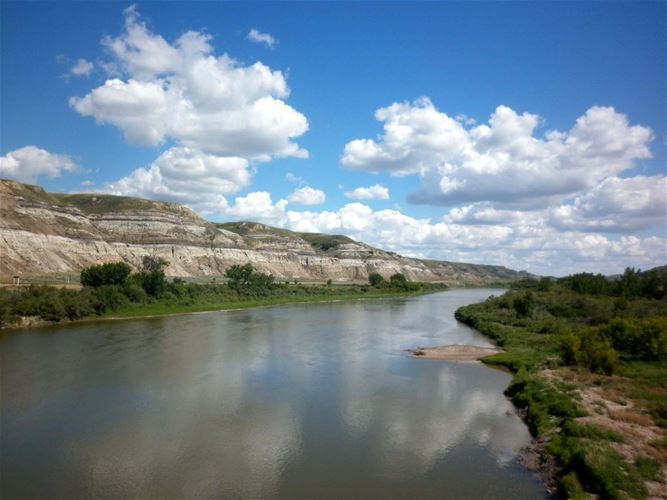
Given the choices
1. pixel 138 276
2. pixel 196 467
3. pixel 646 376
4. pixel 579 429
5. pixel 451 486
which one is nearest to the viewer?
pixel 451 486

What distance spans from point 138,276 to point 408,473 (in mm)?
39641

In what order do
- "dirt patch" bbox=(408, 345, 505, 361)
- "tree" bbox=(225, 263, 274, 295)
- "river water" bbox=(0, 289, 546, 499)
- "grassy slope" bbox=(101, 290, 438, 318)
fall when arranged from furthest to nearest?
"tree" bbox=(225, 263, 274, 295)
"grassy slope" bbox=(101, 290, 438, 318)
"dirt patch" bbox=(408, 345, 505, 361)
"river water" bbox=(0, 289, 546, 499)

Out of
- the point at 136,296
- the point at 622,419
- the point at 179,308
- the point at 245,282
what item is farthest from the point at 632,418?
the point at 245,282

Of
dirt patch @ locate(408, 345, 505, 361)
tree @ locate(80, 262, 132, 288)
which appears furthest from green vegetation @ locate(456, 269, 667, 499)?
tree @ locate(80, 262, 132, 288)

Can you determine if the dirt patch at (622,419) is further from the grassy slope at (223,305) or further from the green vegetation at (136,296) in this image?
the grassy slope at (223,305)

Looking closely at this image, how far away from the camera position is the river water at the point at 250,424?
901cm

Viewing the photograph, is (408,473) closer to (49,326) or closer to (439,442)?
(439,442)

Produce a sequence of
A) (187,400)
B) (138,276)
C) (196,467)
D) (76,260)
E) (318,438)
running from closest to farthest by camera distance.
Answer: (196,467), (318,438), (187,400), (138,276), (76,260)

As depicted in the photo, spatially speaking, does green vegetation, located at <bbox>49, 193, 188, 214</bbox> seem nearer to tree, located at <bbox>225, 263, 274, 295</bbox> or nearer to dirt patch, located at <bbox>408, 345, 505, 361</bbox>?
tree, located at <bbox>225, 263, 274, 295</bbox>

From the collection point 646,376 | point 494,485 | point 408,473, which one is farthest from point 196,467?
point 646,376

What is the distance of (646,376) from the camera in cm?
1560

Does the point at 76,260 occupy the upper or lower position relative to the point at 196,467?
upper

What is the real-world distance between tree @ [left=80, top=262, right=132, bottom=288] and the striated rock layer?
12.1 metres

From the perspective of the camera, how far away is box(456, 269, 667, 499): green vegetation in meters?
8.73
